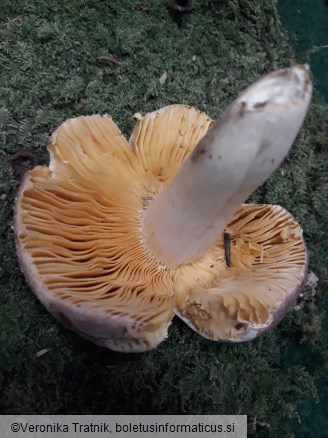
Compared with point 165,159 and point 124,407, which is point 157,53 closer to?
point 165,159

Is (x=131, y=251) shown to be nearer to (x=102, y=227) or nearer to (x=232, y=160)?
(x=102, y=227)

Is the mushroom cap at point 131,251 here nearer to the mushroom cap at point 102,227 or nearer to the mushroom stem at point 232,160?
the mushroom cap at point 102,227

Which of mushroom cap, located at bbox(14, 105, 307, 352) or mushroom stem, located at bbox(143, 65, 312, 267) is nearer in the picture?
mushroom stem, located at bbox(143, 65, 312, 267)

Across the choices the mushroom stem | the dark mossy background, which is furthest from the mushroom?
the dark mossy background

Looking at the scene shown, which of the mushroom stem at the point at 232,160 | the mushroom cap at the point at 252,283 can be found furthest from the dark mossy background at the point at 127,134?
the mushroom stem at the point at 232,160

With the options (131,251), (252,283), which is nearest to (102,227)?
(131,251)

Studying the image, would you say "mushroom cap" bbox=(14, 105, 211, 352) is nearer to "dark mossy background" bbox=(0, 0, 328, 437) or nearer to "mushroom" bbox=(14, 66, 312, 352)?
"mushroom" bbox=(14, 66, 312, 352)
